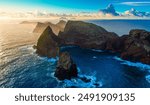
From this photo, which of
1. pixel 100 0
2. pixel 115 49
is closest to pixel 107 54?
pixel 115 49

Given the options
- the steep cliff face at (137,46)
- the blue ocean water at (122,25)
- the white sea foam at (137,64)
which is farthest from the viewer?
the blue ocean water at (122,25)

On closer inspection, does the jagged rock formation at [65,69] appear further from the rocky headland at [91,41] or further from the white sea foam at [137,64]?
the white sea foam at [137,64]

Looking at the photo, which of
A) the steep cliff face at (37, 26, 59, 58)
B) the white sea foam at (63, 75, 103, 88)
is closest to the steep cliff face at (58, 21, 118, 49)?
the steep cliff face at (37, 26, 59, 58)

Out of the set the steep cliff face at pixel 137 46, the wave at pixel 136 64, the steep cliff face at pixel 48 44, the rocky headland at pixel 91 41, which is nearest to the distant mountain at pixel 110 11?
the steep cliff face at pixel 137 46

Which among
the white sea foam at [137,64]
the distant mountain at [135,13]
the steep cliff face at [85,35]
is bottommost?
the white sea foam at [137,64]

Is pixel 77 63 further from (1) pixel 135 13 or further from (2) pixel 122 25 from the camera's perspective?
(1) pixel 135 13

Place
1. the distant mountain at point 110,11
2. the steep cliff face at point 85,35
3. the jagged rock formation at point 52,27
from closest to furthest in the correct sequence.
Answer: the distant mountain at point 110,11 → the jagged rock formation at point 52,27 → the steep cliff face at point 85,35

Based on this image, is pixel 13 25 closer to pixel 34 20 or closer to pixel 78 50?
pixel 34 20
